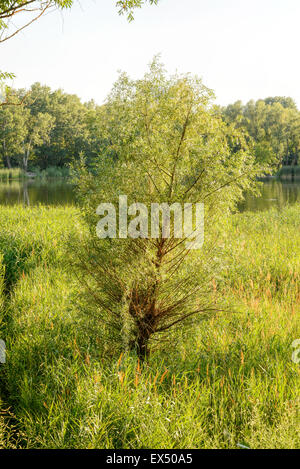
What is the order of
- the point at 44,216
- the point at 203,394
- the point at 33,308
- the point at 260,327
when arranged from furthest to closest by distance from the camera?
the point at 44,216, the point at 33,308, the point at 260,327, the point at 203,394

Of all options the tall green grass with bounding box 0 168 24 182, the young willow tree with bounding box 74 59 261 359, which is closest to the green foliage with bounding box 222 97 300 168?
the tall green grass with bounding box 0 168 24 182

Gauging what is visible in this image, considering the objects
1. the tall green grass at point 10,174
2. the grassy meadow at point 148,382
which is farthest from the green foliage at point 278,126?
the grassy meadow at point 148,382

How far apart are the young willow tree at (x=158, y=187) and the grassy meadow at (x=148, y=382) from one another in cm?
32

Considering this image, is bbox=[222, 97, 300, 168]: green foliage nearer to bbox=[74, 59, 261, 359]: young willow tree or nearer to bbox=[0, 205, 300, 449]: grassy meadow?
bbox=[0, 205, 300, 449]: grassy meadow

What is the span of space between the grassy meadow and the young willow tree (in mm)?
315

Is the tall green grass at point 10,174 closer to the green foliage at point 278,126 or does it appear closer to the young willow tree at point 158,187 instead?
the green foliage at point 278,126

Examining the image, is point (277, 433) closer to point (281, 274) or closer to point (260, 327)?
point (260, 327)

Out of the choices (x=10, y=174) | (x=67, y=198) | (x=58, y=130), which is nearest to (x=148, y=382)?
(x=67, y=198)

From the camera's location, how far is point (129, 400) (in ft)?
10.1

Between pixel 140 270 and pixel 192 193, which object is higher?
pixel 192 193

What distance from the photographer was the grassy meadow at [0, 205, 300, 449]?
9.49 feet

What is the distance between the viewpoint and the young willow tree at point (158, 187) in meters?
3.39

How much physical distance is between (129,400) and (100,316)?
3.21 feet

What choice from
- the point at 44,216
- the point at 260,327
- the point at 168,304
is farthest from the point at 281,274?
the point at 44,216
